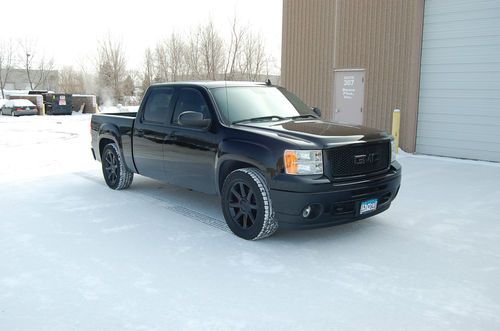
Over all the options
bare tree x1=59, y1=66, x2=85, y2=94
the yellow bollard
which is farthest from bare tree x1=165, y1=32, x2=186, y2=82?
the yellow bollard

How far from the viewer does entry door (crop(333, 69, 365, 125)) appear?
14203 millimetres

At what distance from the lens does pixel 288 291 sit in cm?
404

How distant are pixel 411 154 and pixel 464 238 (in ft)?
24.5

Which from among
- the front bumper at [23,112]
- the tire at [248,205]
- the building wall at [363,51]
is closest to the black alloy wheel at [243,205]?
the tire at [248,205]

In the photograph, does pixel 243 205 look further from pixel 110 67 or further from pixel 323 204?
pixel 110 67

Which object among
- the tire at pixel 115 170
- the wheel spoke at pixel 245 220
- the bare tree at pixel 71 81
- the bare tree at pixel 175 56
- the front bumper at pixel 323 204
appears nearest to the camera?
the front bumper at pixel 323 204

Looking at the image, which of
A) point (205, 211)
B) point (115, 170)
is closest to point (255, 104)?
point (205, 211)

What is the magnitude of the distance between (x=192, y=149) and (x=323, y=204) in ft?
6.64

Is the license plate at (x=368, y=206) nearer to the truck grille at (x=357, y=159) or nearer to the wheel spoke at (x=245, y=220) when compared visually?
the truck grille at (x=357, y=159)

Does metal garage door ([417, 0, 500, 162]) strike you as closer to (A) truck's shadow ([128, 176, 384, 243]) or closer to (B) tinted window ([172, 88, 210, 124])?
(A) truck's shadow ([128, 176, 384, 243])

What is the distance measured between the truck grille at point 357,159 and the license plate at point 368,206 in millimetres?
318

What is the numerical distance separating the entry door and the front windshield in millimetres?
7743

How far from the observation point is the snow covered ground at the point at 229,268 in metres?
3.58

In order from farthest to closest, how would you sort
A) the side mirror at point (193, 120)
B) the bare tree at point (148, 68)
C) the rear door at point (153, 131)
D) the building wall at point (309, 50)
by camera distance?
the bare tree at point (148, 68), the building wall at point (309, 50), the rear door at point (153, 131), the side mirror at point (193, 120)
